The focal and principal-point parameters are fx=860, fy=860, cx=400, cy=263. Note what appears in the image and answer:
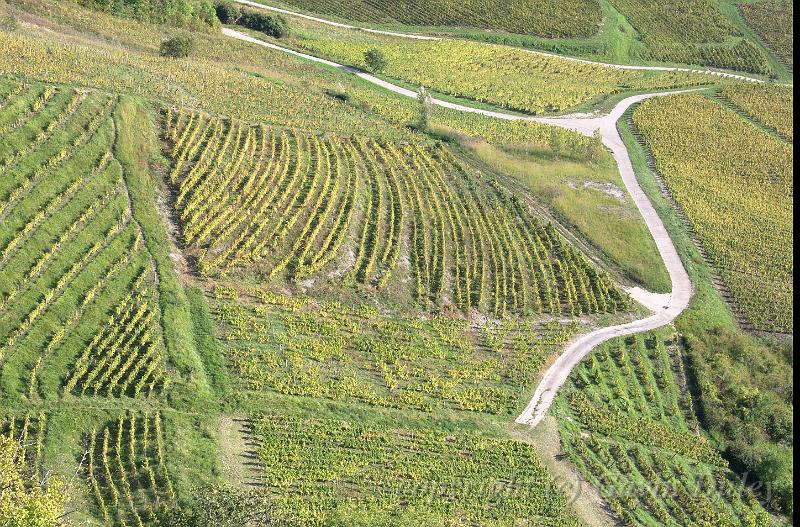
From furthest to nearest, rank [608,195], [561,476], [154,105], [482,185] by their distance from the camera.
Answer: [608,195] → [482,185] → [154,105] → [561,476]

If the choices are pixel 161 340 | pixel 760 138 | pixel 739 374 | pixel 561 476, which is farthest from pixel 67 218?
pixel 760 138

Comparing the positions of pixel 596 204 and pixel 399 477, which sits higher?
pixel 596 204

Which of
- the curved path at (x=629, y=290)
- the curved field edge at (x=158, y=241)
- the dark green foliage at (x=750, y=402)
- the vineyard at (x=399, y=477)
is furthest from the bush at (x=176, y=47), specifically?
Result: the dark green foliage at (x=750, y=402)

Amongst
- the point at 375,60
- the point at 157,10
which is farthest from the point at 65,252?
the point at 375,60

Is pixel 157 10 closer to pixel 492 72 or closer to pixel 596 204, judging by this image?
pixel 492 72

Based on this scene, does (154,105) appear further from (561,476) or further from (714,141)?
(714,141)

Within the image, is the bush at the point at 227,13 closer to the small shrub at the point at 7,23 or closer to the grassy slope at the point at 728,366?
the small shrub at the point at 7,23

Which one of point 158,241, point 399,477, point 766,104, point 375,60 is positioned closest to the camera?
point 399,477
